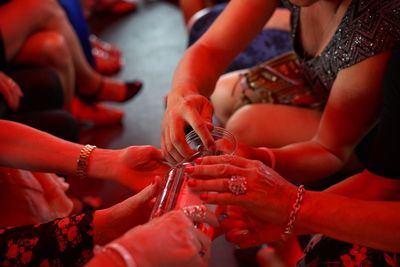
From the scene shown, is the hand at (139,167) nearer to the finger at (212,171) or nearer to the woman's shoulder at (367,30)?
the finger at (212,171)

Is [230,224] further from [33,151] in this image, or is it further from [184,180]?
[33,151]

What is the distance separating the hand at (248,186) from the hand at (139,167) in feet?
0.72

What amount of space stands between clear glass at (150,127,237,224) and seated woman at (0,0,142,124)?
1.06m

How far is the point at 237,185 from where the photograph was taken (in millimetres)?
820

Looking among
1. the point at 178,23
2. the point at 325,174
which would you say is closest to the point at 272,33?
the point at 325,174

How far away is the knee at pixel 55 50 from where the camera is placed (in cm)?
185

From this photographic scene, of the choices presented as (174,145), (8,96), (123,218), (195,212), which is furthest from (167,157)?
(8,96)

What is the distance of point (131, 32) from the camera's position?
3.24 metres

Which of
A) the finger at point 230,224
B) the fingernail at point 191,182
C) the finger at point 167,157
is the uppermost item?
the fingernail at point 191,182

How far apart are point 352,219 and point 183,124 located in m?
0.39

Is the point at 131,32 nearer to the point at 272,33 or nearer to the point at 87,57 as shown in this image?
the point at 87,57

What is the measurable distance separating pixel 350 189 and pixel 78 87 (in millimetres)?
1518

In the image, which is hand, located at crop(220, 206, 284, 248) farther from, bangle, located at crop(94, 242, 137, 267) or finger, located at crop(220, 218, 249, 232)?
bangle, located at crop(94, 242, 137, 267)

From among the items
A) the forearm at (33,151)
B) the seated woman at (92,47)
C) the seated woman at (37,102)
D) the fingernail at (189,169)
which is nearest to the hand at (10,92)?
the seated woman at (37,102)
